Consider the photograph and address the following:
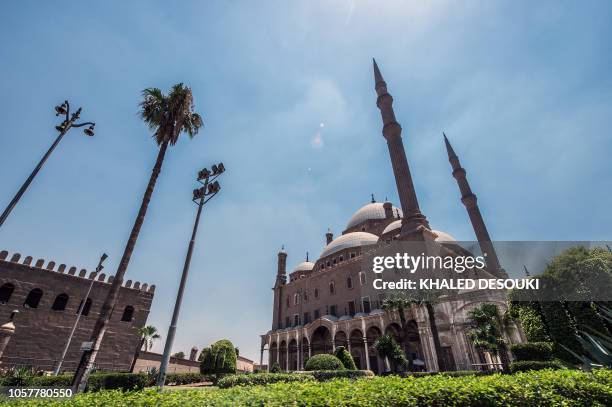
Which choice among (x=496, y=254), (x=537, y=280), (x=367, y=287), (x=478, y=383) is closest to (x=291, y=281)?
(x=367, y=287)

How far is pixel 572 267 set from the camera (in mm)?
21484

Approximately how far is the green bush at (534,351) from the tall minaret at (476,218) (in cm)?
2039

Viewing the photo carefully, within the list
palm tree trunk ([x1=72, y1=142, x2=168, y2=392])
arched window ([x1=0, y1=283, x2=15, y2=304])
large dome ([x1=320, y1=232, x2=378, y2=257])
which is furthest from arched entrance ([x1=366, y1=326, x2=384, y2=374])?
arched window ([x1=0, y1=283, x2=15, y2=304])

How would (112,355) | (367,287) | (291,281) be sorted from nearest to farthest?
(112,355) < (367,287) < (291,281)

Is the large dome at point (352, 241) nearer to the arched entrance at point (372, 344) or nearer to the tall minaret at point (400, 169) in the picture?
the tall minaret at point (400, 169)

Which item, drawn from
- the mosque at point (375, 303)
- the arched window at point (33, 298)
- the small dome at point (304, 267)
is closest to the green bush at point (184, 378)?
the arched window at point (33, 298)

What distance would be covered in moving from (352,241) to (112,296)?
34028mm

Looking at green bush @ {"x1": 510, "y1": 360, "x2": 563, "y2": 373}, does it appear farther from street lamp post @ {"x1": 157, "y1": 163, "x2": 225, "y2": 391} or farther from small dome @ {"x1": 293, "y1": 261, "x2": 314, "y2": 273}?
small dome @ {"x1": 293, "y1": 261, "x2": 314, "y2": 273}

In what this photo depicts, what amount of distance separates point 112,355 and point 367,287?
26796 mm

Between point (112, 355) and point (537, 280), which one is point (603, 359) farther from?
point (112, 355)

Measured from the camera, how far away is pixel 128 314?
94.2 feet

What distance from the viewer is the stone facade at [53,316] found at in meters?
22.7

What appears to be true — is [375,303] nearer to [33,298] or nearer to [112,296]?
[112,296]

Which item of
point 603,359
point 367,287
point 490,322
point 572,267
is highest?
point 367,287
